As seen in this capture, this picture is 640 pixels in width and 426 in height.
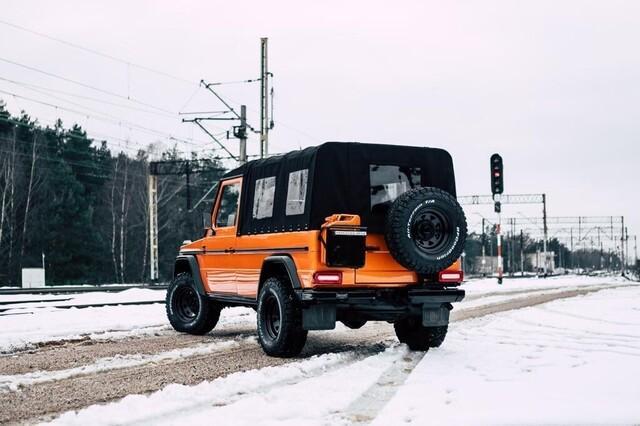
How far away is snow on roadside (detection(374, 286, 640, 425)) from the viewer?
531cm

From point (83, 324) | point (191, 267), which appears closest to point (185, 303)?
point (191, 267)

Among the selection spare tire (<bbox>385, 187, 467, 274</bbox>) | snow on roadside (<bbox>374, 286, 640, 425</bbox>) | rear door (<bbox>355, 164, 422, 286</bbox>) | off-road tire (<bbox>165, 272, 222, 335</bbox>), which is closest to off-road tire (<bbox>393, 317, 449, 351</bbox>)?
snow on roadside (<bbox>374, 286, 640, 425</bbox>)

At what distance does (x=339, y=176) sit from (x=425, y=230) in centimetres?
117

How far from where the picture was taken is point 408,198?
852cm

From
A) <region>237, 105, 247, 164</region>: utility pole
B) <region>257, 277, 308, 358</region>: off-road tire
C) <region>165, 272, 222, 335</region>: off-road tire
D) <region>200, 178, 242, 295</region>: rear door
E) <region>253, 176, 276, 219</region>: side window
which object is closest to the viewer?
<region>257, 277, 308, 358</region>: off-road tire

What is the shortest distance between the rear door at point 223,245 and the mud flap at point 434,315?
2.79 m

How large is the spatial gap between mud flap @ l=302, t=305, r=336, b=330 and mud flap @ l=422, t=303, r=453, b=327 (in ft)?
3.62

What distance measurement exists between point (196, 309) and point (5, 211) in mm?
35137

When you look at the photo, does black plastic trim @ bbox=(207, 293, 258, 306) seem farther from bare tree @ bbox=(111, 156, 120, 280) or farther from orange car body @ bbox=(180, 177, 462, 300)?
bare tree @ bbox=(111, 156, 120, 280)

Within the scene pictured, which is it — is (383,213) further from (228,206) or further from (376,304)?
(228,206)

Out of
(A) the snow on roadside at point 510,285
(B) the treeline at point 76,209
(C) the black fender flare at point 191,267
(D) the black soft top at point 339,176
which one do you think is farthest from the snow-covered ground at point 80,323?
(B) the treeline at point 76,209

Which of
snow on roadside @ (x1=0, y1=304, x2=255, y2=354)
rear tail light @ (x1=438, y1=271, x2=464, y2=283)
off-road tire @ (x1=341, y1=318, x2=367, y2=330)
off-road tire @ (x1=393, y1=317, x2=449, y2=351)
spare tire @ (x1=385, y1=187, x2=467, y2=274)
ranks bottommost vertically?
snow on roadside @ (x1=0, y1=304, x2=255, y2=354)

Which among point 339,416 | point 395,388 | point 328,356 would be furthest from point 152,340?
point 339,416

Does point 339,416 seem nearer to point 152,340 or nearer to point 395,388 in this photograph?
point 395,388
